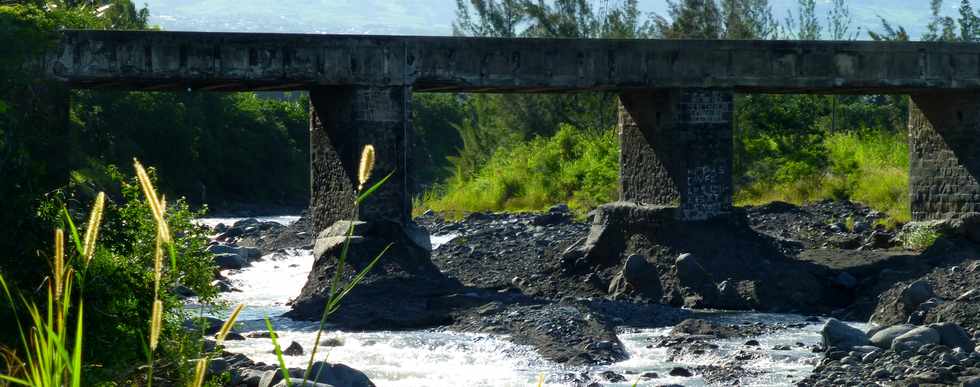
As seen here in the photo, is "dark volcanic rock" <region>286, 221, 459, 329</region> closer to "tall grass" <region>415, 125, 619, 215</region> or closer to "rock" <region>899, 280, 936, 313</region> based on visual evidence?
"rock" <region>899, 280, 936, 313</region>

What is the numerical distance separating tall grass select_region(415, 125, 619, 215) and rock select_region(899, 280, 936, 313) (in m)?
15.4

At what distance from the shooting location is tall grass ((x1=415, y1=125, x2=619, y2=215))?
34.1 metres

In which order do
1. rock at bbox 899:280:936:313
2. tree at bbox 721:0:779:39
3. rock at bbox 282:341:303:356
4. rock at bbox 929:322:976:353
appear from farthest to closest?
tree at bbox 721:0:779:39, rock at bbox 899:280:936:313, rock at bbox 282:341:303:356, rock at bbox 929:322:976:353

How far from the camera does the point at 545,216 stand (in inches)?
1188

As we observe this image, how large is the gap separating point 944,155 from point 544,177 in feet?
47.1

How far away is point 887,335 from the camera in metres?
15.4

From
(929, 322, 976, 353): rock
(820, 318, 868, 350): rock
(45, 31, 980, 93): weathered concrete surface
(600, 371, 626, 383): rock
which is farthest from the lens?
(45, 31, 980, 93): weathered concrete surface

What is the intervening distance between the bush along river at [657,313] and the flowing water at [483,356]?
0.11 ft

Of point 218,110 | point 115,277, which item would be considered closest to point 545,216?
point 115,277

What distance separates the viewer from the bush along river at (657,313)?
560 inches

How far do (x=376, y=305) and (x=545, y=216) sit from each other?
11.9m

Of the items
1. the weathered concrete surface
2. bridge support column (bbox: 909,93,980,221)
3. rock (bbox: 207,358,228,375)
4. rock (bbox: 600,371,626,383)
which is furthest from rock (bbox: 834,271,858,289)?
rock (bbox: 207,358,228,375)

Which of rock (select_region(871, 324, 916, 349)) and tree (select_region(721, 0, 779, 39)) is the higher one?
tree (select_region(721, 0, 779, 39))

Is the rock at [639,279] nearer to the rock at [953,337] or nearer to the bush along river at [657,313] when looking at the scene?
the bush along river at [657,313]
